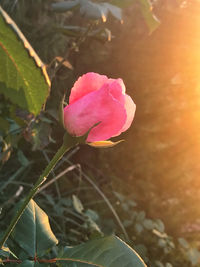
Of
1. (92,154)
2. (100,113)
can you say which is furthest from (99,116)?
(92,154)

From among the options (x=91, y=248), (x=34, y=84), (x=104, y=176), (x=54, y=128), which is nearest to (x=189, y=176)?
(x=104, y=176)

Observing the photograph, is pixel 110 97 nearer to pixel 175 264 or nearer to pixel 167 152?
pixel 175 264

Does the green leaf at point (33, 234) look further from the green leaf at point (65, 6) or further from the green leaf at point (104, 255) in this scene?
the green leaf at point (65, 6)

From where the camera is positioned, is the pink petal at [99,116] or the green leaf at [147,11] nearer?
the pink petal at [99,116]

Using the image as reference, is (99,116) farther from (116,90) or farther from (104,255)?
(104,255)

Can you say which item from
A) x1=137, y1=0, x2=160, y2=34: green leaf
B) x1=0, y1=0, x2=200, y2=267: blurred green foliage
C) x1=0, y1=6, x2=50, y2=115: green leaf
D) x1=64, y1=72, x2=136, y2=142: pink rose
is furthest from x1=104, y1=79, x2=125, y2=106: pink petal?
x1=0, y1=0, x2=200, y2=267: blurred green foliage

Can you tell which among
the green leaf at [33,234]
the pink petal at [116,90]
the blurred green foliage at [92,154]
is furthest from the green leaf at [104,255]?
the blurred green foliage at [92,154]

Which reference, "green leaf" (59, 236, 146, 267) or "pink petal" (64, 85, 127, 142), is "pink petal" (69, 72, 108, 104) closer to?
"pink petal" (64, 85, 127, 142)
